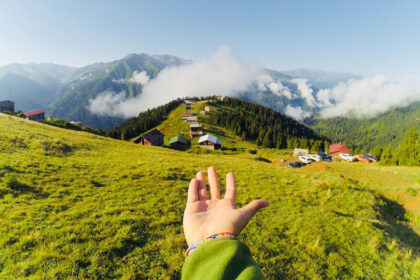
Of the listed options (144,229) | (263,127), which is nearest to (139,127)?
(263,127)

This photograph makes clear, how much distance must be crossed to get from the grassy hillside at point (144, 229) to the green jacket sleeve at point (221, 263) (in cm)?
291

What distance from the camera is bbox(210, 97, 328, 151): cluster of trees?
10349cm

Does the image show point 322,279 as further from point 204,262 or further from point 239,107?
point 239,107

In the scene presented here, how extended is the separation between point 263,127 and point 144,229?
141722mm

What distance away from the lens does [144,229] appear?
6.41 meters

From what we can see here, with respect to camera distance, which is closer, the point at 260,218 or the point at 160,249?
the point at 160,249

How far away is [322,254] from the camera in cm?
633

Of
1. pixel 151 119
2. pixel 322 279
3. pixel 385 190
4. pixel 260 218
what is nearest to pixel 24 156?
pixel 260 218

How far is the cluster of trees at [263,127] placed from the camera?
103494 mm

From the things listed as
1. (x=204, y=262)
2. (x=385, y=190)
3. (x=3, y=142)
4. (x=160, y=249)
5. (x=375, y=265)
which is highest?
(x=204, y=262)

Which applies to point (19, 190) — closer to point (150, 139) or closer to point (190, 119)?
point (150, 139)

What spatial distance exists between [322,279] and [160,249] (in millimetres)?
4825

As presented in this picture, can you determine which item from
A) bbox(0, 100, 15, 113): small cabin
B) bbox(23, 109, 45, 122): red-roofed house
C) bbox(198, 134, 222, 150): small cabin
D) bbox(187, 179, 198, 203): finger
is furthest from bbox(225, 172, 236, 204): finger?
bbox(0, 100, 15, 113): small cabin

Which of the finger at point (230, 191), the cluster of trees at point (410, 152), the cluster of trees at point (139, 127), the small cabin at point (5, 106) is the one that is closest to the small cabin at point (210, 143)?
the cluster of trees at point (410, 152)
